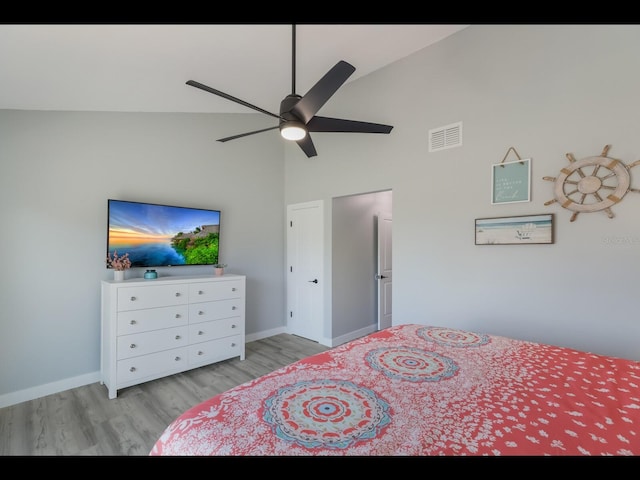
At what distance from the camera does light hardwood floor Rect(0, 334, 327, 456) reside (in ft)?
6.77

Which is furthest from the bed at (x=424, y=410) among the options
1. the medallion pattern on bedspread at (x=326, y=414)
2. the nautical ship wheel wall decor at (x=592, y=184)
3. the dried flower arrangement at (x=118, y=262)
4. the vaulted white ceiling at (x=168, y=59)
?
the dried flower arrangement at (x=118, y=262)

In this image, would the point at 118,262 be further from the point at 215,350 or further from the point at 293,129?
the point at 293,129

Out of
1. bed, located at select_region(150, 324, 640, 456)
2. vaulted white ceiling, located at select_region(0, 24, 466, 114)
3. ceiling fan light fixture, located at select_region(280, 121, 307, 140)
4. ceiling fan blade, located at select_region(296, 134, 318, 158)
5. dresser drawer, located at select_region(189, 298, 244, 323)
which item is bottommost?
dresser drawer, located at select_region(189, 298, 244, 323)

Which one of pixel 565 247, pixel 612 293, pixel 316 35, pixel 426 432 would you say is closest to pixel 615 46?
pixel 565 247

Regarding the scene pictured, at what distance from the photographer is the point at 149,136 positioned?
3.31m

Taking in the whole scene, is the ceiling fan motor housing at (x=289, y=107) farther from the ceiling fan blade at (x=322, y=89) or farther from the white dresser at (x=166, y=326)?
the white dresser at (x=166, y=326)

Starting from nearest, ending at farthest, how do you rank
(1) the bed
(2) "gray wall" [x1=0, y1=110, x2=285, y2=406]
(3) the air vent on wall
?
(1) the bed → (2) "gray wall" [x1=0, y1=110, x2=285, y2=406] → (3) the air vent on wall

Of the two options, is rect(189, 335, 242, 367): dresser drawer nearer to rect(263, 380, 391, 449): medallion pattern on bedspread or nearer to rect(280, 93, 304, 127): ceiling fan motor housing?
rect(263, 380, 391, 449): medallion pattern on bedspread

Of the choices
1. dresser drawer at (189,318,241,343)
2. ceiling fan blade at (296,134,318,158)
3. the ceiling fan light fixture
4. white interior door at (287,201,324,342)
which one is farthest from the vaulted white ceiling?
dresser drawer at (189,318,241,343)

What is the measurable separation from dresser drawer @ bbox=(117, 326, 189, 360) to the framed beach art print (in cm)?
311

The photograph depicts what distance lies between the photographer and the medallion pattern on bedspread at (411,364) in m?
1.40

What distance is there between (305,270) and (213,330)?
1.53 meters

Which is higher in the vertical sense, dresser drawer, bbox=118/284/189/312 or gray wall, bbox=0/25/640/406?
gray wall, bbox=0/25/640/406
